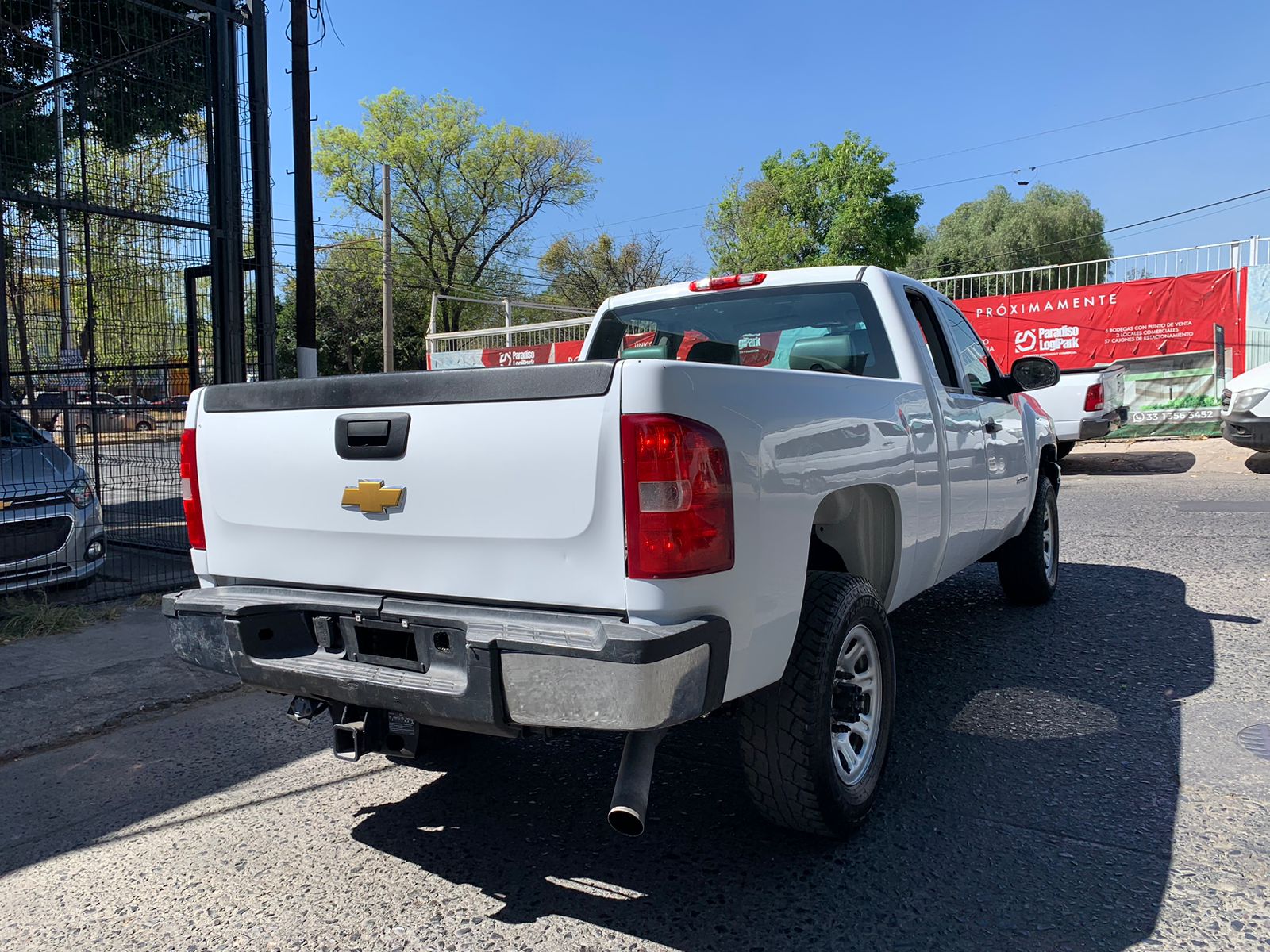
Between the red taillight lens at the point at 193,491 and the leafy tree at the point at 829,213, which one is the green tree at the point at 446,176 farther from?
the red taillight lens at the point at 193,491

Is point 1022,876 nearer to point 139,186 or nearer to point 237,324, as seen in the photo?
point 237,324

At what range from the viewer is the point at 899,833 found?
307 cm

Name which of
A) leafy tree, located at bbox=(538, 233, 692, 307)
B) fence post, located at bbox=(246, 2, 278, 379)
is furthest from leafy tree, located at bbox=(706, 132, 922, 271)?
fence post, located at bbox=(246, 2, 278, 379)

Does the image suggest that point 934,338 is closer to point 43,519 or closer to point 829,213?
point 43,519

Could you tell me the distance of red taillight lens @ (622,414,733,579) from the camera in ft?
7.41

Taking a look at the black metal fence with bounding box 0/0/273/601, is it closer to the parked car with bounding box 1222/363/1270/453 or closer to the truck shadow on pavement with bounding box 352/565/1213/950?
the truck shadow on pavement with bounding box 352/565/1213/950

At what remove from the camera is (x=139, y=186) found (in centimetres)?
832

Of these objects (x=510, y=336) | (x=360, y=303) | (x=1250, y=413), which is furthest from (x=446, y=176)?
(x=1250, y=413)

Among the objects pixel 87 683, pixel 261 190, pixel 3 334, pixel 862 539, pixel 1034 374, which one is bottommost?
pixel 87 683

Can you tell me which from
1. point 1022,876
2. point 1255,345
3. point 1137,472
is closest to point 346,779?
point 1022,876

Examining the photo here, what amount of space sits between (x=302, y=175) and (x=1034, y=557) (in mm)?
8455

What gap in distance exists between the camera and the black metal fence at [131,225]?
26.7ft

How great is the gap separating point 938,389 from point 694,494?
210 centimetres

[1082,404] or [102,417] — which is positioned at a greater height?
[1082,404]
